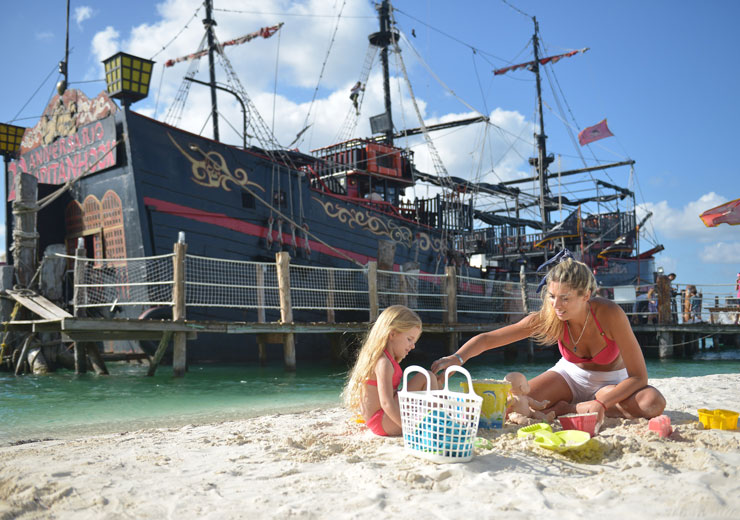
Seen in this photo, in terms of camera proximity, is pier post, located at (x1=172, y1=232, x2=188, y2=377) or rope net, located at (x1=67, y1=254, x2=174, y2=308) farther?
rope net, located at (x1=67, y1=254, x2=174, y2=308)

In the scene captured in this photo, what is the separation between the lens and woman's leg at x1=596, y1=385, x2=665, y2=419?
359 cm

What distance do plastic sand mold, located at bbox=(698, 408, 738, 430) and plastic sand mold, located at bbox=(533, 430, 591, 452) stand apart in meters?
1.04

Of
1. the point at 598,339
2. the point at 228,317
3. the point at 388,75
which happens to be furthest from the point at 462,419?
the point at 388,75

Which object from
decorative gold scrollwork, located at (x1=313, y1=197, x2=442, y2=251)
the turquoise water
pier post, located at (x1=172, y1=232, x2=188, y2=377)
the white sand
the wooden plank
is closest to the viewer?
the white sand

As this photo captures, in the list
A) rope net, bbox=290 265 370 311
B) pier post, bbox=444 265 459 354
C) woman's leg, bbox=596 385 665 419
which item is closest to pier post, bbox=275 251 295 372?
rope net, bbox=290 265 370 311

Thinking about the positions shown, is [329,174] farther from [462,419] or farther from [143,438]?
[462,419]

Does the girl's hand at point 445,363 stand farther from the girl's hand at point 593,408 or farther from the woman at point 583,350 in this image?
the girl's hand at point 593,408

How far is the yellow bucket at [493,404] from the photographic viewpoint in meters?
3.63

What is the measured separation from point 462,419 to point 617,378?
1.68 meters

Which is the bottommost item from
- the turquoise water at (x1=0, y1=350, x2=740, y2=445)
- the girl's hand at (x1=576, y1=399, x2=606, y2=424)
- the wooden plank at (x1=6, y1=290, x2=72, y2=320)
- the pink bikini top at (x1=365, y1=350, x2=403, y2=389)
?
the turquoise water at (x1=0, y1=350, x2=740, y2=445)

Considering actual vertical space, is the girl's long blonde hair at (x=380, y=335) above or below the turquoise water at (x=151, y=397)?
above

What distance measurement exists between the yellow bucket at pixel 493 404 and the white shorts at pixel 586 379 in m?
0.59

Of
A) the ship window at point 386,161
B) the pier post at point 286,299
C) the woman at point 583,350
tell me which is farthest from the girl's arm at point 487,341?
the ship window at point 386,161

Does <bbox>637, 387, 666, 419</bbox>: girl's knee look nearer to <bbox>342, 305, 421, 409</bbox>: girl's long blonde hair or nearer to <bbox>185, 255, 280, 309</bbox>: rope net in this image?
<bbox>342, 305, 421, 409</bbox>: girl's long blonde hair
